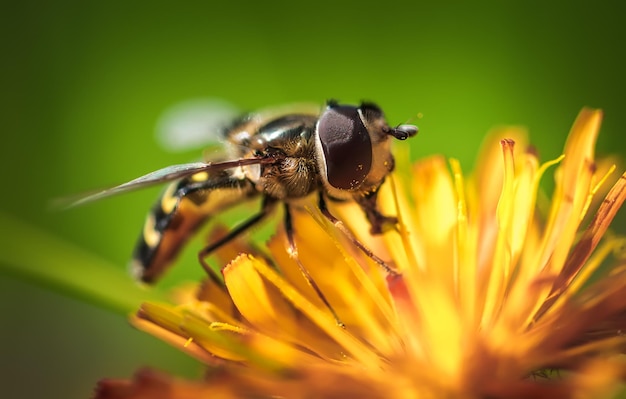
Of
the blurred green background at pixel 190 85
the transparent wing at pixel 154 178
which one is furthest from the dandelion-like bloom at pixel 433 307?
the blurred green background at pixel 190 85

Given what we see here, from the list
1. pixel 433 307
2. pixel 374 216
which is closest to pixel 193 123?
pixel 374 216

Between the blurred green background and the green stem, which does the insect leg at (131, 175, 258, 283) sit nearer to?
the green stem

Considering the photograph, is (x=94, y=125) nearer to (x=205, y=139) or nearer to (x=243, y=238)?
(x=205, y=139)

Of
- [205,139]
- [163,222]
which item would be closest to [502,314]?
[163,222]

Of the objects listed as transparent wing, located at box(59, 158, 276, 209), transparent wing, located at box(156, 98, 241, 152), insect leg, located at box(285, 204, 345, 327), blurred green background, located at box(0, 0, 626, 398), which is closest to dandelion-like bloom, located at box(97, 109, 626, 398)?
insect leg, located at box(285, 204, 345, 327)

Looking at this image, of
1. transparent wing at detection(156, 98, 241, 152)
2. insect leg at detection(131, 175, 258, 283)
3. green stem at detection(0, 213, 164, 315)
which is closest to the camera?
green stem at detection(0, 213, 164, 315)

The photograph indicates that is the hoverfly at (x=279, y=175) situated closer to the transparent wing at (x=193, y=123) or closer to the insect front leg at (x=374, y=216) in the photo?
the insect front leg at (x=374, y=216)

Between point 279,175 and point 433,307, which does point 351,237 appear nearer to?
point 279,175
